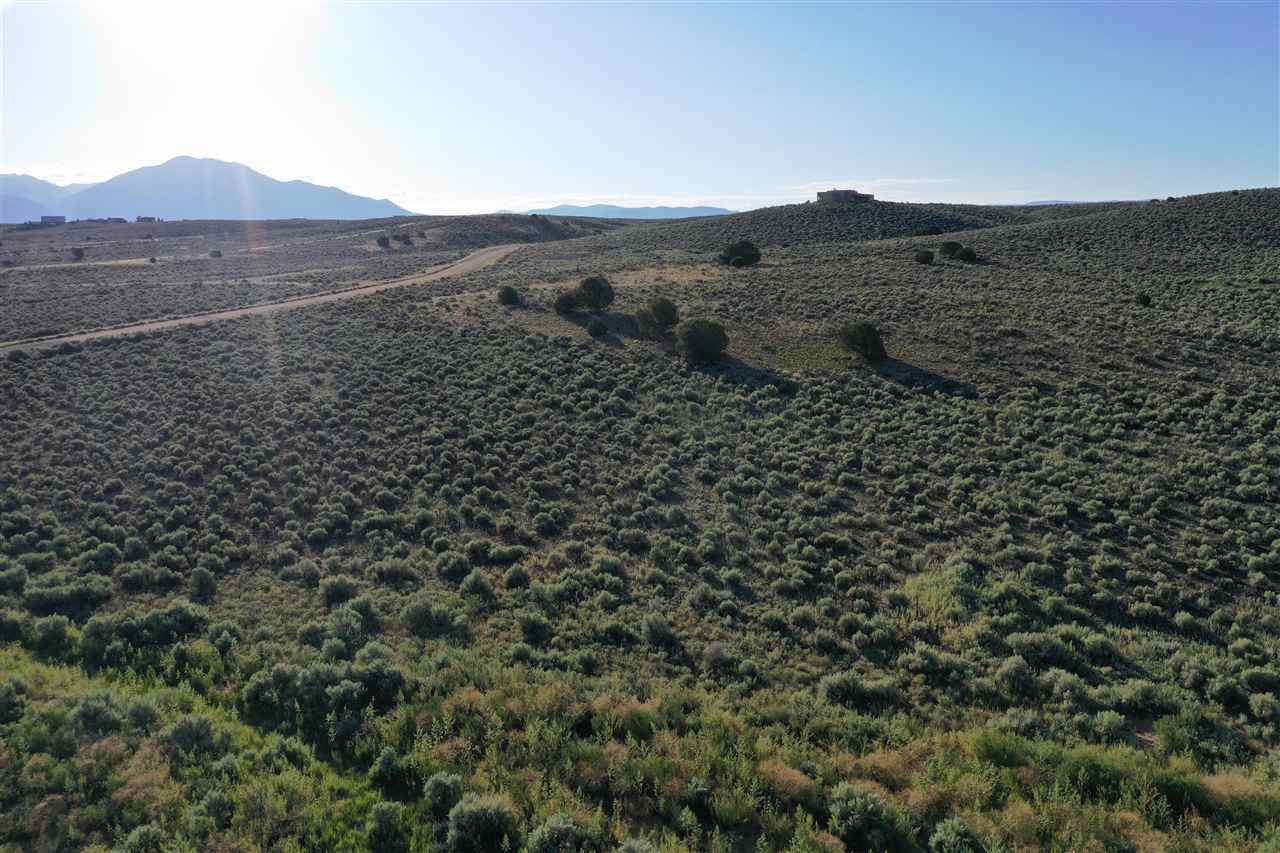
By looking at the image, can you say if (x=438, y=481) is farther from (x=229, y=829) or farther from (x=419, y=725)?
(x=229, y=829)

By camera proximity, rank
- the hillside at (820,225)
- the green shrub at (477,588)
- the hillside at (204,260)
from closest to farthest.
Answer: the green shrub at (477,588) < the hillside at (204,260) < the hillside at (820,225)

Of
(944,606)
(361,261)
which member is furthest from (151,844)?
(361,261)

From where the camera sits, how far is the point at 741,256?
5822cm

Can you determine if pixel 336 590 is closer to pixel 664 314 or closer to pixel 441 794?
pixel 441 794

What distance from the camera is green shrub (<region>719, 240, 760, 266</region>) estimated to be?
2288 inches

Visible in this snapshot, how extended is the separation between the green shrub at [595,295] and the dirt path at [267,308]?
19323 mm

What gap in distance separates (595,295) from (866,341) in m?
16.3

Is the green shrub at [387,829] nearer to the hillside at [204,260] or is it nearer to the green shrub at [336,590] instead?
the green shrub at [336,590]

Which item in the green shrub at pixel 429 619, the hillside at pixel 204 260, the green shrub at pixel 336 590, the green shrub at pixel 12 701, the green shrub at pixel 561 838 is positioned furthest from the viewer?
the hillside at pixel 204 260

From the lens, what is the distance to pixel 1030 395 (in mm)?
26859

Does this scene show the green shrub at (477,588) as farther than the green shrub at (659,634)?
Yes

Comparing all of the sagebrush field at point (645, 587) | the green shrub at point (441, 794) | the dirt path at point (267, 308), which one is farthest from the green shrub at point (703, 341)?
the dirt path at point (267, 308)

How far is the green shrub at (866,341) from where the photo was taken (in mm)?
31391

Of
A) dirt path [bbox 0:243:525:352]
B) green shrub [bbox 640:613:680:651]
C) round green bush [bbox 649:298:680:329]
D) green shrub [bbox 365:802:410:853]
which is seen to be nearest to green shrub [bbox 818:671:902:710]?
green shrub [bbox 640:613:680:651]
